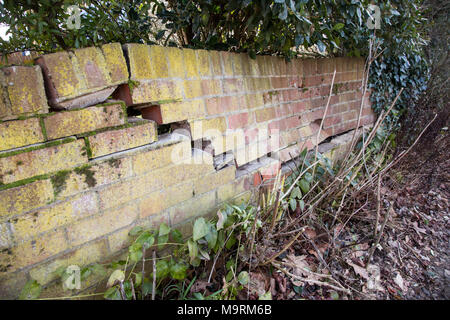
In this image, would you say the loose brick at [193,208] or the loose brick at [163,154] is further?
the loose brick at [193,208]

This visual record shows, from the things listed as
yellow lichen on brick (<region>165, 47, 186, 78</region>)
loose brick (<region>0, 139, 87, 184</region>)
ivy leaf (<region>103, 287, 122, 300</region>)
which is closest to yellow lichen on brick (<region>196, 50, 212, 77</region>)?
yellow lichen on brick (<region>165, 47, 186, 78</region>)

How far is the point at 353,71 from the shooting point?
319cm

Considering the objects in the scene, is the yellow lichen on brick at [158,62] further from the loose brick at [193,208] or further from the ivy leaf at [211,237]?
the ivy leaf at [211,237]

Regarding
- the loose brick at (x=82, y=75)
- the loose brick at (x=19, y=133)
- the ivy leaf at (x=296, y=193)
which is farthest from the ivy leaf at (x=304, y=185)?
the loose brick at (x=19, y=133)

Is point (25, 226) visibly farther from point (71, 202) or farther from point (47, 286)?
point (47, 286)

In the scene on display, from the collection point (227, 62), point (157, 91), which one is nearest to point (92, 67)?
point (157, 91)

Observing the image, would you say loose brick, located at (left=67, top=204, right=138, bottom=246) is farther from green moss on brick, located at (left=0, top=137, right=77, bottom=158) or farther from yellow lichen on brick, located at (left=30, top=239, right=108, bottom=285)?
green moss on brick, located at (left=0, top=137, right=77, bottom=158)

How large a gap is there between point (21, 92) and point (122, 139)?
45 cm

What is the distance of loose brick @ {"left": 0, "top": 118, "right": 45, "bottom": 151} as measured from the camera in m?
1.04

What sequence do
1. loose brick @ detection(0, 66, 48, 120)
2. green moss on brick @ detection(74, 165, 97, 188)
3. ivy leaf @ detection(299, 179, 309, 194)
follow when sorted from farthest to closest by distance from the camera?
ivy leaf @ detection(299, 179, 309, 194)
green moss on brick @ detection(74, 165, 97, 188)
loose brick @ detection(0, 66, 48, 120)

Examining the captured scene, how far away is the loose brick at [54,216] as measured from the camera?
112cm

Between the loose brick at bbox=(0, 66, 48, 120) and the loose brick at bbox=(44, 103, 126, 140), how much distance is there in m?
0.07

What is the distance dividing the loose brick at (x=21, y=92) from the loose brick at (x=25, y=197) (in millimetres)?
295

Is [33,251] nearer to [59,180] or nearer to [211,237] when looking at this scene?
[59,180]
